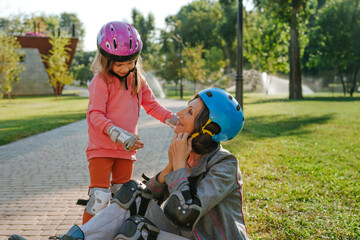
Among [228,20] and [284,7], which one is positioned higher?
[228,20]

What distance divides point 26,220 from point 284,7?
18519 mm

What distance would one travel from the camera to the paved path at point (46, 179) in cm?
381

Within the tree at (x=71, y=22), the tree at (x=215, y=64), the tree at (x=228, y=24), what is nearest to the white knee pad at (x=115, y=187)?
the tree at (x=228, y=24)

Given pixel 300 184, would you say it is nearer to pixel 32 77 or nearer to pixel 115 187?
pixel 115 187

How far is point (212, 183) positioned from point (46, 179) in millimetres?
4412

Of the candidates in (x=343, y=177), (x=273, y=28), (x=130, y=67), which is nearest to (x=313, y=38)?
(x=273, y=28)

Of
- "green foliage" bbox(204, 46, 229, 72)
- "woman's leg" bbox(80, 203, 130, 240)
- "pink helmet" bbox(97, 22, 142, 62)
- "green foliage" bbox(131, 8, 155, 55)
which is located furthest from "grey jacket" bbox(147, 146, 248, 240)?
"green foliage" bbox(131, 8, 155, 55)

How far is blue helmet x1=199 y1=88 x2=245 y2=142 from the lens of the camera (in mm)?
2254

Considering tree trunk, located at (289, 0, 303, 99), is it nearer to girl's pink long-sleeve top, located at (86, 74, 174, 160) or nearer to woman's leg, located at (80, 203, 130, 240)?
girl's pink long-sleeve top, located at (86, 74, 174, 160)

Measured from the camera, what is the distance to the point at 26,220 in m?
3.90

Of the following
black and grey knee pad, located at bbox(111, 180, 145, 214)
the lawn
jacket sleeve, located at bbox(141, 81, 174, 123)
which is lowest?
the lawn

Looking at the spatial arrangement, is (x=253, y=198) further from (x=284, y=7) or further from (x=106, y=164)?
(x=284, y=7)

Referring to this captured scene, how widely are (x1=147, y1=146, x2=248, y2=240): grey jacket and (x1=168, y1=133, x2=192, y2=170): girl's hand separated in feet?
0.22

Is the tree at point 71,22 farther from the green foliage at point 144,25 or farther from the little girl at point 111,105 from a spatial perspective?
the little girl at point 111,105
